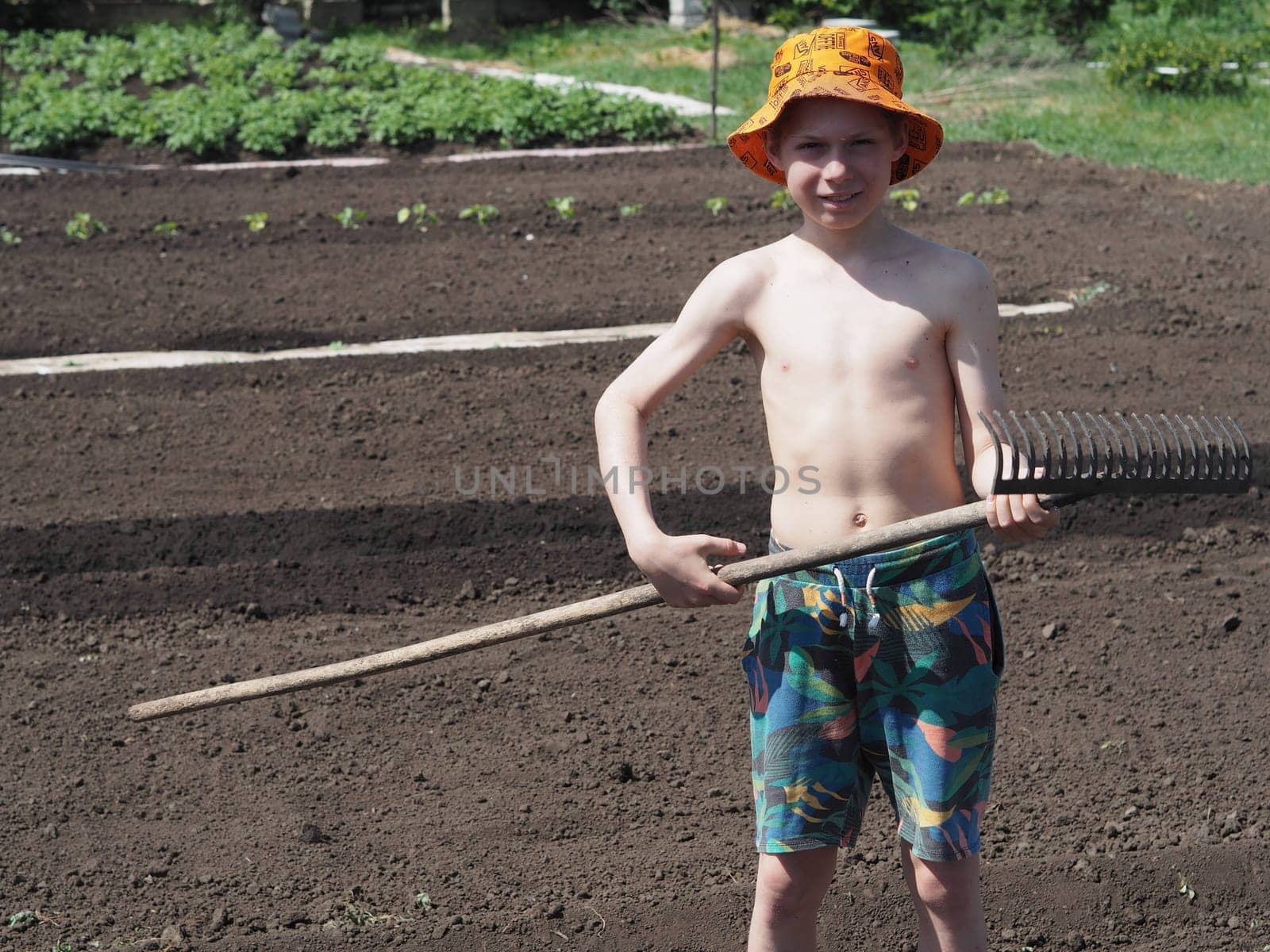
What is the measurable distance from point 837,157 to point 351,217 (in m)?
7.32

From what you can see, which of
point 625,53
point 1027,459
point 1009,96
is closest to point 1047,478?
point 1027,459

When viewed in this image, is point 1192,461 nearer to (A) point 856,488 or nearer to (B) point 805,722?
(A) point 856,488

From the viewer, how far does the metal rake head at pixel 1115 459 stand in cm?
216

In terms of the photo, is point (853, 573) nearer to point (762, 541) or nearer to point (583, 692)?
point (583, 692)

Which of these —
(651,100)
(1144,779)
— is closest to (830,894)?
(1144,779)

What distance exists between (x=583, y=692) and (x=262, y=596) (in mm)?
1252

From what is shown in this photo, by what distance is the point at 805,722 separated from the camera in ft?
7.68

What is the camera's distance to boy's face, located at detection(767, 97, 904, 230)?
226cm

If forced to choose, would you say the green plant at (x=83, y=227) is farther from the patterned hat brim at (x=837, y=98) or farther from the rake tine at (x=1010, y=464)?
the rake tine at (x=1010, y=464)

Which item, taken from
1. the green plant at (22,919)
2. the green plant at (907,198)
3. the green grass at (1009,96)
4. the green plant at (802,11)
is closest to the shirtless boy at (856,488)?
the green plant at (22,919)

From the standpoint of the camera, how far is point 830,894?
3094 millimetres

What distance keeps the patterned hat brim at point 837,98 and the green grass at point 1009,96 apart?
852 cm

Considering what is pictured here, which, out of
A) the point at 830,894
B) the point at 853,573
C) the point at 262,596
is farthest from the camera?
→ the point at 262,596

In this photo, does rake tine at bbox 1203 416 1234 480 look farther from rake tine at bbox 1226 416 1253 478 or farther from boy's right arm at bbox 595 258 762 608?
boy's right arm at bbox 595 258 762 608
